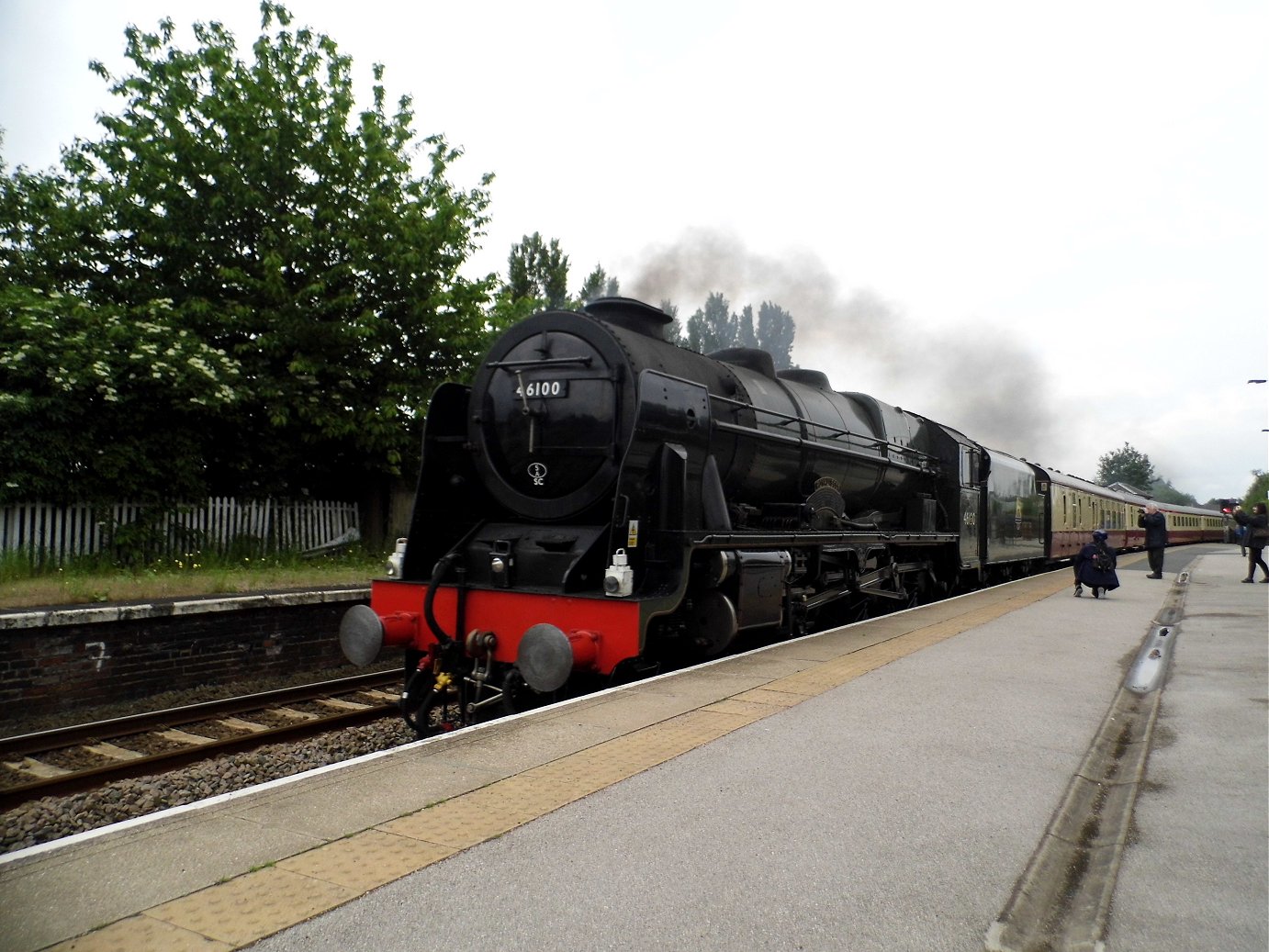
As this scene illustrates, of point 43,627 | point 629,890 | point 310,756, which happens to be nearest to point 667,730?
A: point 629,890

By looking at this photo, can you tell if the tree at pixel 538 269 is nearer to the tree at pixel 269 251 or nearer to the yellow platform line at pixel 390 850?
the tree at pixel 269 251

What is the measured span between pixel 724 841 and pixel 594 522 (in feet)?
11.4

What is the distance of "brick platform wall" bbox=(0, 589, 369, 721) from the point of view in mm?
6773

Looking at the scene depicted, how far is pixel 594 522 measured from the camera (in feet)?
20.5

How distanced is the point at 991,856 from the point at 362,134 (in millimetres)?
13866

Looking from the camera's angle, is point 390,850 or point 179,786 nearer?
point 390,850

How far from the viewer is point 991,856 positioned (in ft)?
9.41

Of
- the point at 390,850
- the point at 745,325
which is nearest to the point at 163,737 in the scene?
the point at 390,850

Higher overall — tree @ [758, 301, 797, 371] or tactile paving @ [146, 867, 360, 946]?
tree @ [758, 301, 797, 371]

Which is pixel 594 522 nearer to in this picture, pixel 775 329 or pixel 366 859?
pixel 366 859

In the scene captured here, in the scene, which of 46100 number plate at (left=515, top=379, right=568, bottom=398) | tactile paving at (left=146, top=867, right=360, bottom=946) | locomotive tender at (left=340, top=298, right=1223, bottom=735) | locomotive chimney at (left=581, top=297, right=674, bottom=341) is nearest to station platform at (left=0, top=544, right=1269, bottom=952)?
tactile paving at (left=146, top=867, right=360, bottom=946)

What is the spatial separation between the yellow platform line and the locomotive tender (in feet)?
3.21

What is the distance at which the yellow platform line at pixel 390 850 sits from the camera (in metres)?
2.30

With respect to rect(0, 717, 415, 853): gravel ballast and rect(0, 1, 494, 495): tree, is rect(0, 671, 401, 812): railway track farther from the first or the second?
rect(0, 1, 494, 495): tree
